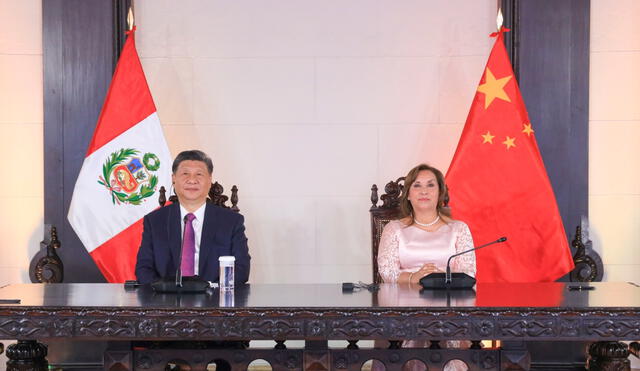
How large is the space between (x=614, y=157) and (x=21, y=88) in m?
3.46

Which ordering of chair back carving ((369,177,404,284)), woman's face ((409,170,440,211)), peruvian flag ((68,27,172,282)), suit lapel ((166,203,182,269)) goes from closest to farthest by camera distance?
suit lapel ((166,203,182,269)), woman's face ((409,170,440,211)), chair back carving ((369,177,404,284)), peruvian flag ((68,27,172,282))

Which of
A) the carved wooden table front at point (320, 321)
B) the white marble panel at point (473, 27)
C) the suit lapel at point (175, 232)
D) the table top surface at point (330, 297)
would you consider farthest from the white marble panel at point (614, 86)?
the suit lapel at point (175, 232)

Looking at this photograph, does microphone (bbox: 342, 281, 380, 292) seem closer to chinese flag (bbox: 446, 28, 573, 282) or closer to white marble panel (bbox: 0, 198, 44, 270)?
chinese flag (bbox: 446, 28, 573, 282)

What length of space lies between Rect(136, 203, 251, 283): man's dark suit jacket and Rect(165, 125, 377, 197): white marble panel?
922 millimetres

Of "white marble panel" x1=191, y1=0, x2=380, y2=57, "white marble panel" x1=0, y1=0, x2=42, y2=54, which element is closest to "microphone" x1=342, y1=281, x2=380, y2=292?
"white marble panel" x1=191, y1=0, x2=380, y2=57

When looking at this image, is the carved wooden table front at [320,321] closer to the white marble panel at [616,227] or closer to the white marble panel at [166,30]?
the white marble panel at [616,227]

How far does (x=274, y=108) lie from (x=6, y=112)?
1.55 meters

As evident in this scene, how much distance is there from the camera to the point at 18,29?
434 cm

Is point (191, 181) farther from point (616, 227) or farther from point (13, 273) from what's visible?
point (616, 227)

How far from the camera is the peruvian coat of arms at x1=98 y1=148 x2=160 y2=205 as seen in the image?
13.1ft

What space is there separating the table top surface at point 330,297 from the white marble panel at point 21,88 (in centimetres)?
158

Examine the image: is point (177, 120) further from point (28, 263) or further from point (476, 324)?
point (476, 324)

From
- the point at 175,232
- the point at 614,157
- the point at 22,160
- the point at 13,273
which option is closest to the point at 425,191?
the point at 175,232

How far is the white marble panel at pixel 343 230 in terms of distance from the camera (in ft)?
14.5
